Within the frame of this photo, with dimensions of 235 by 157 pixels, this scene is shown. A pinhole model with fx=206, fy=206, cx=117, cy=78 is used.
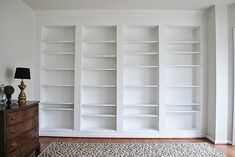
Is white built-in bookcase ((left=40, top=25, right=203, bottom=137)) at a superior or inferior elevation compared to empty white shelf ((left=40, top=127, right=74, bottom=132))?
superior

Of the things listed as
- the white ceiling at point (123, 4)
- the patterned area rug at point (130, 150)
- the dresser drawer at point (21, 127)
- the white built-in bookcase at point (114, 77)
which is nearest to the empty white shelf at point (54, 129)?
the white built-in bookcase at point (114, 77)

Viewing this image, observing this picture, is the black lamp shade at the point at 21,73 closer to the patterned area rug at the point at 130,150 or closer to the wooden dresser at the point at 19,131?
the wooden dresser at the point at 19,131

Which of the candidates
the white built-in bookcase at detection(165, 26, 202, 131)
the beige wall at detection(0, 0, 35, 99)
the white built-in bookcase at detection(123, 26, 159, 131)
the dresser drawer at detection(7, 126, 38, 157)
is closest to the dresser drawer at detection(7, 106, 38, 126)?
the dresser drawer at detection(7, 126, 38, 157)

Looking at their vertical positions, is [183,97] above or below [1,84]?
below

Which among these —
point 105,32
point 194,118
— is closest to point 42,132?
point 105,32

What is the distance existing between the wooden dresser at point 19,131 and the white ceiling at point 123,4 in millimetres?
2052

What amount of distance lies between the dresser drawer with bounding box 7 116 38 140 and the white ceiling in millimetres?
2258

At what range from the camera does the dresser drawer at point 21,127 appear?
247cm

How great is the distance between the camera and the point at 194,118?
15.1 ft

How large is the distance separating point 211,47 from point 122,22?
1.91 m

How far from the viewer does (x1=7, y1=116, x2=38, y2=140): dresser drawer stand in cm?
247

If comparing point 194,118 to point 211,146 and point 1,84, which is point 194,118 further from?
point 1,84

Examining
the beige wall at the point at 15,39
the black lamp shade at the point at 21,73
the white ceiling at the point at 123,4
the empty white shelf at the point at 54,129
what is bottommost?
the empty white shelf at the point at 54,129

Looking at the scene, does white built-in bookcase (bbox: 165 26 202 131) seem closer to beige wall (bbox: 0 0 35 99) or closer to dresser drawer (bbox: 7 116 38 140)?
dresser drawer (bbox: 7 116 38 140)
